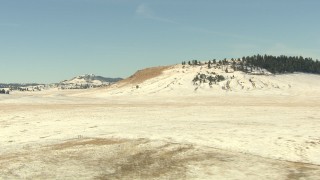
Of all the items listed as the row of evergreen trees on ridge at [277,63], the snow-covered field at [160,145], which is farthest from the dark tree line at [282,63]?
the snow-covered field at [160,145]

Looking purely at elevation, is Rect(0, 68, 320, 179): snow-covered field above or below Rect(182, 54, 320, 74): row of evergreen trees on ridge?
below

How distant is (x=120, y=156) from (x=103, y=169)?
2267 mm

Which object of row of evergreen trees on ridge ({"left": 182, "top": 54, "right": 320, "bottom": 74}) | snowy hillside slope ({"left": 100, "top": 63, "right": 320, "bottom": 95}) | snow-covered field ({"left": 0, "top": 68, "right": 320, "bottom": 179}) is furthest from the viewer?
row of evergreen trees on ridge ({"left": 182, "top": 54, "right": 320, "bottom": 74})

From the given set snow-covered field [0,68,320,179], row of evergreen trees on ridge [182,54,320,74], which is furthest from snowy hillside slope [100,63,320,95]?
snow-covered field [0,68,320,179]

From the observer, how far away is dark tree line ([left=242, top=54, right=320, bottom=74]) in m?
88.8

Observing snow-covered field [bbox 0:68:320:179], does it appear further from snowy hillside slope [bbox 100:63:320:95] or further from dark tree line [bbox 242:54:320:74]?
dark tree line [bbox 242:54:320:74]

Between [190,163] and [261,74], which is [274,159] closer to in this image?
[190,163]

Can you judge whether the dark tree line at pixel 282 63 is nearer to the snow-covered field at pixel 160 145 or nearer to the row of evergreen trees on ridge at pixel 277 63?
the row of evergreen trees on ridge at pixel 277 63

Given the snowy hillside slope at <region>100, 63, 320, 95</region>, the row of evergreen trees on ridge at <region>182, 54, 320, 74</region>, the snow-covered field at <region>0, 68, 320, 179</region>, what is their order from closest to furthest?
the snow-covered field at <region>0, 68, 320, 179</region>, the snowy hillside slope at <region>100, 63, 320, 95</region>, the row of evergreen trees on ridge at <region>182, 54, 320, 74</region>

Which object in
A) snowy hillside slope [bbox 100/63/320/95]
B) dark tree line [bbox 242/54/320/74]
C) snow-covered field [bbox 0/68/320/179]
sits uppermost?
dark tree line [bbox 242/54/320/74]

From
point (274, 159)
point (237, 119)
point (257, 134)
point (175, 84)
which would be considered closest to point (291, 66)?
point (175, 84)

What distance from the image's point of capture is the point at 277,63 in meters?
90.8

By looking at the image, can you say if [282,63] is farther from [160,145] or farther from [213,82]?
[160,145]

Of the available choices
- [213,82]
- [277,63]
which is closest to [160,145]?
[213,82]
